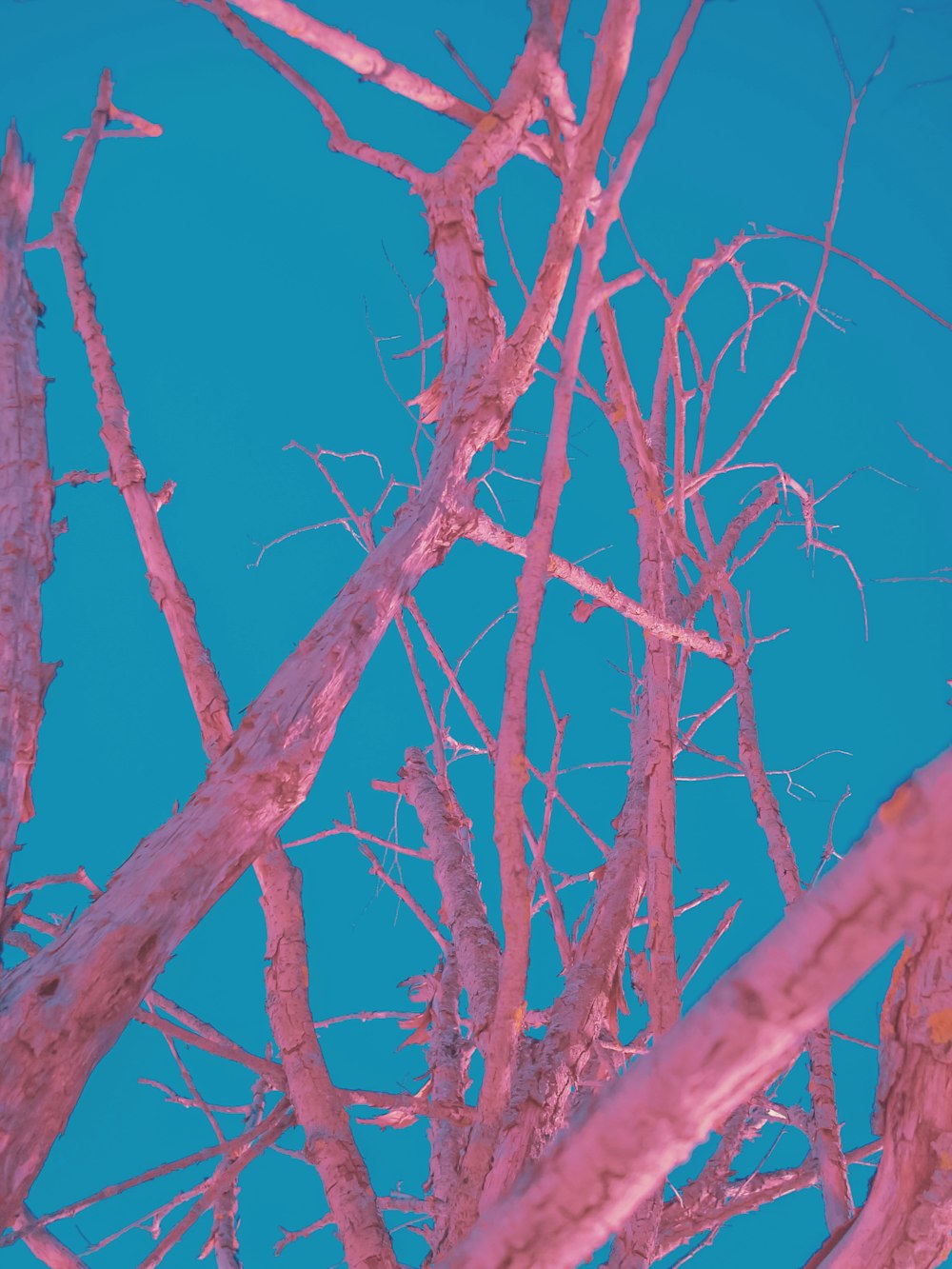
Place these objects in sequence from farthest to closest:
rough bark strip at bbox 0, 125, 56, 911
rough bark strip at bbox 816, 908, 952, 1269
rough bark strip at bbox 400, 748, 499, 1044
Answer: rough bark strip at bbox 400, 748, 499, 1044
rough bark strip at bbox 0, 125, 56, 911
rough bark strip at bbox 816, 908, 952, 1269

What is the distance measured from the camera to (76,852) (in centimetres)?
845

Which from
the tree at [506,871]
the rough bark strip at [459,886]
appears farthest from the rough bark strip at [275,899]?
the rough bark strip at [459,886]

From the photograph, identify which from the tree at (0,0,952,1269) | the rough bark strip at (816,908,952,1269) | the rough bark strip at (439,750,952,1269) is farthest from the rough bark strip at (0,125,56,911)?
the rough bark strip at (816,908,952,1269)

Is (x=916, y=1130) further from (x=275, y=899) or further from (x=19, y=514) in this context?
(x=19, y=514)

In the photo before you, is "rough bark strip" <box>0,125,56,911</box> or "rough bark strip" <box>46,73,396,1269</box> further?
"rough bark strip" <box>46,73,396,1269</box>

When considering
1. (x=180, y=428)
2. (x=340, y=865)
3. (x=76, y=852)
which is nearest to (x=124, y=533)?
(x=180, y=428)

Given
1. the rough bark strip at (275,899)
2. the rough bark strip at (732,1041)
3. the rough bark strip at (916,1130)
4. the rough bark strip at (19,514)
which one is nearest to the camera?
the rough bark strip at (732,1041)

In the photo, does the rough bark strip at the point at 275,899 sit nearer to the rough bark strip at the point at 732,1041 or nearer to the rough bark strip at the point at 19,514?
the rough bark strip at the point at 19,514

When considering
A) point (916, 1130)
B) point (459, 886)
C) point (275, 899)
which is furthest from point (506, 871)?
point (459, 886)

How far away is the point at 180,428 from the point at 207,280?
1.41m

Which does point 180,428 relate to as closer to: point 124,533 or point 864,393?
point 124,533

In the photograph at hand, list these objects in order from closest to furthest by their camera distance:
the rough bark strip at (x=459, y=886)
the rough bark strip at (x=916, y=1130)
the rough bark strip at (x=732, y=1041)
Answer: the rough bark strip at (x=732, y=1041) < the rough bark strip at (x=916, y=1130) < the rough bark strip at (x=459, y=886)

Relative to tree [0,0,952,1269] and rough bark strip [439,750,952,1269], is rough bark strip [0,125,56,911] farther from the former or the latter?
rough bark strip [439,750,952,1269]

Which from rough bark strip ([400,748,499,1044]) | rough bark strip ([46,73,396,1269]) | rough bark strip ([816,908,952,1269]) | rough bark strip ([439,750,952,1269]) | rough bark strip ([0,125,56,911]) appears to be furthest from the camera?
rough bark strip ([400,748,499,1044])
